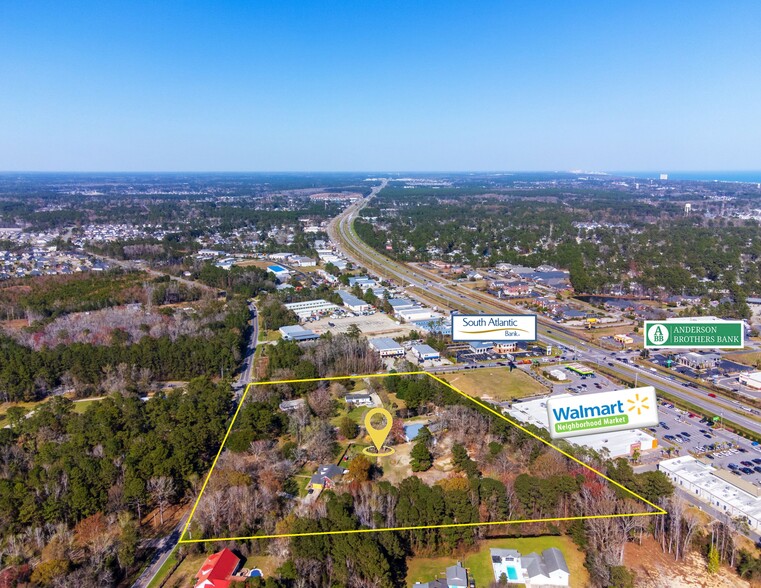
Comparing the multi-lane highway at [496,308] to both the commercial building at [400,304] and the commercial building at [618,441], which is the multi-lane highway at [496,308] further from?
the commercial building at [618,441]

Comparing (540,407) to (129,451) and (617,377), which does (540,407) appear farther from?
(129,451)

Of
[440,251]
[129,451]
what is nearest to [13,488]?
[129,451]

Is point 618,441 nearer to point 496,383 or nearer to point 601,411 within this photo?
point 496,383

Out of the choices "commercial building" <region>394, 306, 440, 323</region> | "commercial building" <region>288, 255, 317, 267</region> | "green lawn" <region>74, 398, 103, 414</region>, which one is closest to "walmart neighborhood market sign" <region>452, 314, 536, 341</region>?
"green lawn" <region>74, 398, 103, 414</region>

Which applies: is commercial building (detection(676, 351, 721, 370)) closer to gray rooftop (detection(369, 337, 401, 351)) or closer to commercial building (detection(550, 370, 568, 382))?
commercial building (detection(550, 370, 568, 382))

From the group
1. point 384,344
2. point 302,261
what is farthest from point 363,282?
point 384,344
